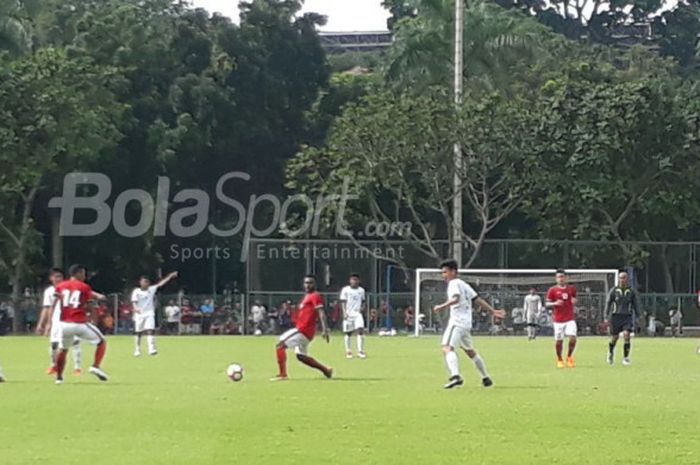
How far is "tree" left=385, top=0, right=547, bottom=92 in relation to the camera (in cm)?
5903

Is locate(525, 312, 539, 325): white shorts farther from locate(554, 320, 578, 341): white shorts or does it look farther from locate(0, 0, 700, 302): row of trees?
locate(554, 320, 578, 341): white shorts

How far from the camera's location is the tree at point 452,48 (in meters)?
59.0

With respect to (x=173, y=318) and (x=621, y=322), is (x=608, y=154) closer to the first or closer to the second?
(x=173, y=318)

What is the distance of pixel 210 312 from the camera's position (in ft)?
193

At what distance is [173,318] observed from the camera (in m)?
58.2

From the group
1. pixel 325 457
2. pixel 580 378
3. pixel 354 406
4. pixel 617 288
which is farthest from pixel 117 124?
pixel 325 457

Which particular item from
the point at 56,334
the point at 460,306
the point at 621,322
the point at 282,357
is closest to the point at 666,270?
the point at 621,322

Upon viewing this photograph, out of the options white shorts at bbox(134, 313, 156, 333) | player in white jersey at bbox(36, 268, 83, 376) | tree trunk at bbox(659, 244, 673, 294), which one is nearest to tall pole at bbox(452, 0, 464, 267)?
Answer: tree trunk at bbox(659, 244, 673, 294)

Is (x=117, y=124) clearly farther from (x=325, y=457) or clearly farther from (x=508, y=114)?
(x=325, y=457)

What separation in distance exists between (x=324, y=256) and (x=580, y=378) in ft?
110

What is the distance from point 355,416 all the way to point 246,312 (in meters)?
40.7

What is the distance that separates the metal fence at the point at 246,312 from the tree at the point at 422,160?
295cm

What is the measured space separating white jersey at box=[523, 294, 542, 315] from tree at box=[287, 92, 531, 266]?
19.7 ft

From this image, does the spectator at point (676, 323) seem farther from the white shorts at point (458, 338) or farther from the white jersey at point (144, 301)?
the white shorts at point (458, 338)
